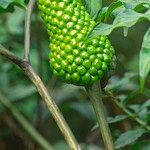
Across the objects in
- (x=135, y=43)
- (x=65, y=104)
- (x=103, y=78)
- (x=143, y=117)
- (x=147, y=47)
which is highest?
(x=147, y=47)

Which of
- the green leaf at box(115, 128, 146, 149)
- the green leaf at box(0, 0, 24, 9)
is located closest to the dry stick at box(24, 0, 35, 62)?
the green leaf at box(0, 0, 24, 9)

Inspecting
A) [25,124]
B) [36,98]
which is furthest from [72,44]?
[36,98]

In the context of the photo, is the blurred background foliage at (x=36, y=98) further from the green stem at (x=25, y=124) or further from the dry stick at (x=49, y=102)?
the dry stick at (x=49, y=102)

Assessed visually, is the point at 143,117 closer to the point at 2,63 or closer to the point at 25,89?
Result: the point at 25,89

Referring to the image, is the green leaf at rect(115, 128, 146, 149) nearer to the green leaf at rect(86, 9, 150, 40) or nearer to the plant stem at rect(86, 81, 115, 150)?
the plant stem at rect(86, 81, 115, 150)

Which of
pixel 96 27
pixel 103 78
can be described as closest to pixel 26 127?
pixel 103 78

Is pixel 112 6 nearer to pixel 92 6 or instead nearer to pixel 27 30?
pixel 92 6
